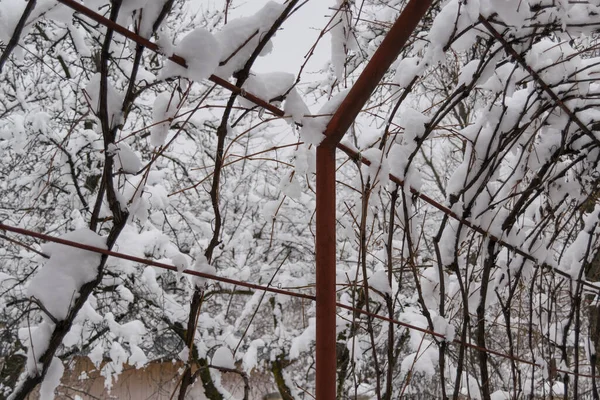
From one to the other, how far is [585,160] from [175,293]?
17.7ft

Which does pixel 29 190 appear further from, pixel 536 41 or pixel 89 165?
pixel 536 41

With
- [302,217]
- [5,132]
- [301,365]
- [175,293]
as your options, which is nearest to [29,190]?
[5,132]

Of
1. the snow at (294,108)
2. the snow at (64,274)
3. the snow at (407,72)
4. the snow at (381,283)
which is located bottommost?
the snow at (64,274)

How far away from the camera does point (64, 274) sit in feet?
2.37

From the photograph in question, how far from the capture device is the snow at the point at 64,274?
2.33ft

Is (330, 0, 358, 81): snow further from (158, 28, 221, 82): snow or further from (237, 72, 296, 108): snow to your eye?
(158, 28, 221, 82): snow

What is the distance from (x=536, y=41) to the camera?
1.21 m

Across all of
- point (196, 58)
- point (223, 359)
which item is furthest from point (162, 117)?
point (223, 359)

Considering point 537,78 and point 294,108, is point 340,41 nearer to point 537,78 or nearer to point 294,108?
point 294,108

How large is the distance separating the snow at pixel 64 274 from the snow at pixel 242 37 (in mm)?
337

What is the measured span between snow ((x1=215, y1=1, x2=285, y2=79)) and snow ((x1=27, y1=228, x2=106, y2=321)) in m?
0.34

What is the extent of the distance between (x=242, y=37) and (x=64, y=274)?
453 mm

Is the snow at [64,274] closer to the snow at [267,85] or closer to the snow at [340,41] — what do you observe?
the snow at [267,85]

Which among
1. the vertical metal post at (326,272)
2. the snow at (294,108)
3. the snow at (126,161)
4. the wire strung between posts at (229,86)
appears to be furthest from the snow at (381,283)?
the snow at (126,161)
